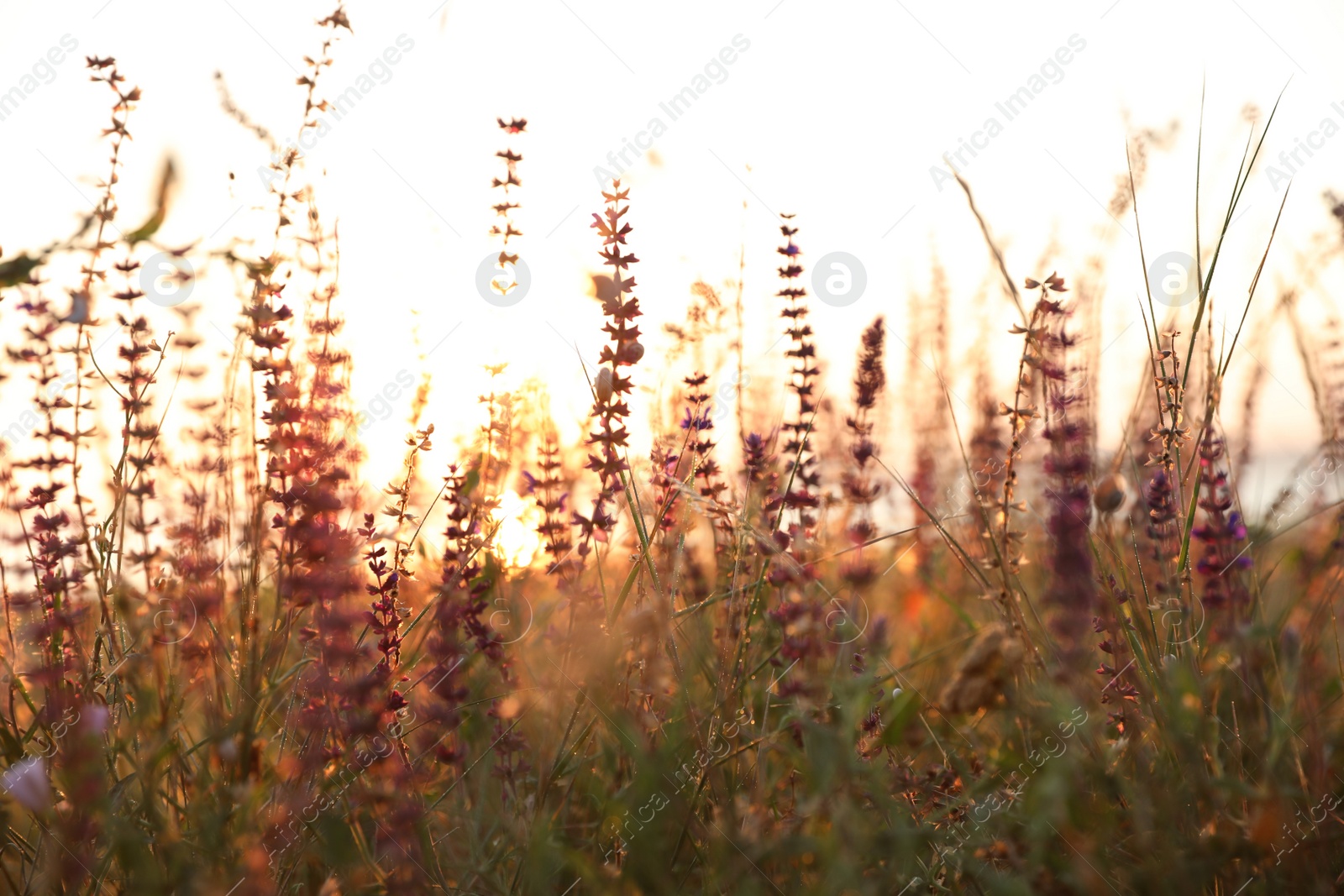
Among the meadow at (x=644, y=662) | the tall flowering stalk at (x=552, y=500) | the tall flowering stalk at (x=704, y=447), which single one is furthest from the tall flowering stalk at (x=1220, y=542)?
the tall flowering stalk at (x=552, y=500)

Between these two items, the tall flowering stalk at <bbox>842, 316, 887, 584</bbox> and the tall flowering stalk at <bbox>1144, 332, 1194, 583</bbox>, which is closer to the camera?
the tall flowering stalk at <bbox>1144, 332, 1194, 583</bbox>

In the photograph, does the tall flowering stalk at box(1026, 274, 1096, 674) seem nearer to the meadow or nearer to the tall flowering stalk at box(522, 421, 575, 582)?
the meadow

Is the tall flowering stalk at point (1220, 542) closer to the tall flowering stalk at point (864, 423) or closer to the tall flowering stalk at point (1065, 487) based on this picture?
the tall flowering stalk at point (1065, 487)

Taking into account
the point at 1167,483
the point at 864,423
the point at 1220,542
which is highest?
the point at 864,423

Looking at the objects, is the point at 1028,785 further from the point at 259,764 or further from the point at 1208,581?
the point at 259,764

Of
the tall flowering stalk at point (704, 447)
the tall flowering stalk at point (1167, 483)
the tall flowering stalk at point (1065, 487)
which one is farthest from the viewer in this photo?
the tall flowering stalk at point (704, 447)

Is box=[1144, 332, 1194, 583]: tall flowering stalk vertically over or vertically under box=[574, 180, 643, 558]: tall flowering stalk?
under

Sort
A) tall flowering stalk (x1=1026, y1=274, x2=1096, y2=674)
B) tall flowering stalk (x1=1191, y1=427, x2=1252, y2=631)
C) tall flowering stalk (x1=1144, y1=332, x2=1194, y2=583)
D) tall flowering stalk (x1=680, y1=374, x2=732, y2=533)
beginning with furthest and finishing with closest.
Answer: tall flowering stalk (x1=680, y1=374, x2=732, y2=533)
tall flowering stalk (x1=1144, y1=332, x2=1194, y2=583)
tall flowering stalk (x1=1191, y1=427, x2=1252, y2=631)
tall flowering stalk (x1=1026, y1=274, x2=1096, y2=674)

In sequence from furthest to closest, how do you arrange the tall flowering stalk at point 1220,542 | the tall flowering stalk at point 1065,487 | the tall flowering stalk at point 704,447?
the tall flowering stalk at point 704,447 → the tall flowering stalk at point 1220,542 → the tall flowering stalk at point 1065,487

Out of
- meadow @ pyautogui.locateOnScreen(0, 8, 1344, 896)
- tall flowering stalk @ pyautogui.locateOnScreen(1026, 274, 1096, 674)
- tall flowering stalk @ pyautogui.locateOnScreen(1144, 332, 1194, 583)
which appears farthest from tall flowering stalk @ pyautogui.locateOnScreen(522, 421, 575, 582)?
tall flowering stalk @ pyautogui.locateOnScreen(1144, 332, 1194, 583)

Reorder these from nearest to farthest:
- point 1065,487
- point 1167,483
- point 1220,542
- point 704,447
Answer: point 1065,487
point 1220,542
point 1167,483
point 704,447

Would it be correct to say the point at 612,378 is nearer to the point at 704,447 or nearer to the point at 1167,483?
the point at 704,447

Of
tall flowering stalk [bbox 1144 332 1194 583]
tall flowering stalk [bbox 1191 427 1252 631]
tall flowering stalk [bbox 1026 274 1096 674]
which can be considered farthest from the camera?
tall flowering stalk [bbox 1144 332 1194 583]

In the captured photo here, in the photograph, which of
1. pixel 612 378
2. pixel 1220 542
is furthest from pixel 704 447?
pixel 1220 542
